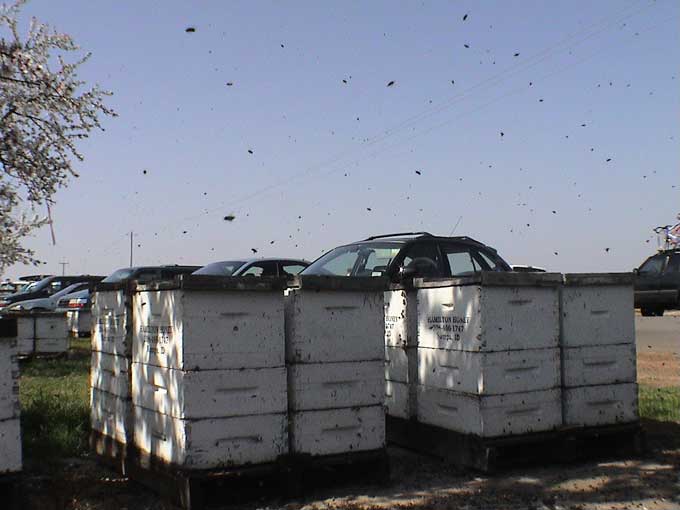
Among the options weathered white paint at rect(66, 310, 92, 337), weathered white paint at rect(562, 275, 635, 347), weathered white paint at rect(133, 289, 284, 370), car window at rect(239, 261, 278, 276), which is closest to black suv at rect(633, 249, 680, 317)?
car window at rect(239, 261, 278, 276)

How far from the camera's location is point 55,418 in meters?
8.31

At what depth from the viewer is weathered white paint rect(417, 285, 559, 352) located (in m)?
6.25

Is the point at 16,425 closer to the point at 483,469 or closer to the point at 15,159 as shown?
the point at 483,469

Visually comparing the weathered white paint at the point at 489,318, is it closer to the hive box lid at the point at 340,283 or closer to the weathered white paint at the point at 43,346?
the hive box lid at the point at 340,283

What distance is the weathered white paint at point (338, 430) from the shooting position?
580cm

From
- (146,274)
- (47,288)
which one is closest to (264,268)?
(146,274)

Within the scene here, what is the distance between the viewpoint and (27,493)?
19.0 ft

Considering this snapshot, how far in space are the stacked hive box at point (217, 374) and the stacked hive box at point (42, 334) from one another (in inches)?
439

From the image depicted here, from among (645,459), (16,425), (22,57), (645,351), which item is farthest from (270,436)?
(645,351)

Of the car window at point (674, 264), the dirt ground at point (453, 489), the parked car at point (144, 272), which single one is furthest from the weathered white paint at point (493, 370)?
the car window at point (674, 264)

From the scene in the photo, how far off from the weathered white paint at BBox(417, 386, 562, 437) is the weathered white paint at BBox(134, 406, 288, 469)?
1.59 meters

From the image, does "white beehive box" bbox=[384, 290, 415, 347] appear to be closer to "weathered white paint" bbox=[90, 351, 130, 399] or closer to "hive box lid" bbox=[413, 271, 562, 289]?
"hive box lid" bbox=[413, 271, 562, 289]

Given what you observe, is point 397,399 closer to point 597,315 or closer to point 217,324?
point 597,315

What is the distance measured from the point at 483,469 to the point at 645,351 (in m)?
10.5
